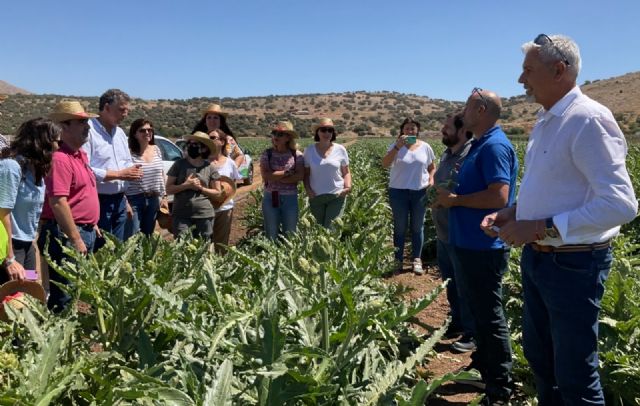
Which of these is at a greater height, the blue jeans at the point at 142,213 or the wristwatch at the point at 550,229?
the wristwatch at the point at 550,229

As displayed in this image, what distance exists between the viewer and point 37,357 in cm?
208

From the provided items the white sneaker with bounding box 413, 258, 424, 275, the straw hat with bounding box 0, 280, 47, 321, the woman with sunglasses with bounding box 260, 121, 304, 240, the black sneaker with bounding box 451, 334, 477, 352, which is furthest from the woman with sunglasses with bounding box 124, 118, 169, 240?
the black sneaker with bounding box 451, 334, 477, 352

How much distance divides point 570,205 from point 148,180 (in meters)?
4.22

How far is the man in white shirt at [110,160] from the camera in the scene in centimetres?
477

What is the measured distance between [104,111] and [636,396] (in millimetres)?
4573

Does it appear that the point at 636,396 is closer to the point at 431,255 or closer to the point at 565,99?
the point at 565,99

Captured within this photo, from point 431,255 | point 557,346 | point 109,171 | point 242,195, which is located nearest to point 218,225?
point 109,171

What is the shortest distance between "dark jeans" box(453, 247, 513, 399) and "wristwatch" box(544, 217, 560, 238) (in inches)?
39.5

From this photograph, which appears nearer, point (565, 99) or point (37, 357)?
point (37, 357)

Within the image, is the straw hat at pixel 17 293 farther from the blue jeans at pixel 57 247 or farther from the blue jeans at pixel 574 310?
the blue jeans at pixel 574 310

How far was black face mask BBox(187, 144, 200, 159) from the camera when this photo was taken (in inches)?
210

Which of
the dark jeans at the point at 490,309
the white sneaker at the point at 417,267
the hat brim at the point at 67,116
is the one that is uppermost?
the hat brim at the point at 67,116

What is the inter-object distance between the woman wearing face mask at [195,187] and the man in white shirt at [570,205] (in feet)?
11.2

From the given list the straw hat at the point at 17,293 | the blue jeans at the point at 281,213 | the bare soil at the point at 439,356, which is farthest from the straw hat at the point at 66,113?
the bare soil at the point at 439,356
